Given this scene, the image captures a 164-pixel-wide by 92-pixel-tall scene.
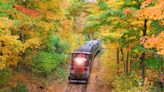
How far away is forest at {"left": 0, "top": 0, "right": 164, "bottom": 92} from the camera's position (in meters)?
18.2

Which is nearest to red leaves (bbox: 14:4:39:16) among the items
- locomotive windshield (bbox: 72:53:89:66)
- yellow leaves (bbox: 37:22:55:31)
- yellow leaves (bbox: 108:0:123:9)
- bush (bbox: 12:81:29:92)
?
yellow leaves (bbox: 37:22:55:31)

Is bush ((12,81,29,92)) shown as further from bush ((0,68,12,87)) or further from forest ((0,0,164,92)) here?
bush ((0,68,12,87))

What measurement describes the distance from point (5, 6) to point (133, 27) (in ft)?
29.0

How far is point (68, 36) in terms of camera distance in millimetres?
33281

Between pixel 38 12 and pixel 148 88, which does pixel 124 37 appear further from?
pixel 38 12

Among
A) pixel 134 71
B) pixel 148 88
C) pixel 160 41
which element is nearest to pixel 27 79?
pixel 134 71

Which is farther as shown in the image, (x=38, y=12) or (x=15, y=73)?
(x=15, y=73)

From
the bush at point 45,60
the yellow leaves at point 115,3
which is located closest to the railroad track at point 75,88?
the bush at point 45,60

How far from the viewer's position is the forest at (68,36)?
1816 cm

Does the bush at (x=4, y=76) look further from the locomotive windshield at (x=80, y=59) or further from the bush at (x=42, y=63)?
the locomotive windshield at (x=80, y=59)

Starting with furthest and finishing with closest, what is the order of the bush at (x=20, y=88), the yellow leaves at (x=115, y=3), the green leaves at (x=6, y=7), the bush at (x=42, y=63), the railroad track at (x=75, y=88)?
the railroad track at (x=75, y=88), the bush at (x=42, y=63), the bush at (x=20, y=88), the yellow leaves at (x=115, y=3), the green leaves at (x=6, y=7)

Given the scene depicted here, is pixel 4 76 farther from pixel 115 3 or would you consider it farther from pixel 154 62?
pixel 154 62

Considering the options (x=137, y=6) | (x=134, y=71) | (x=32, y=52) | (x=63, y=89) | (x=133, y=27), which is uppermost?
(x=137, y=6)

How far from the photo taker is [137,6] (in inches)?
846
